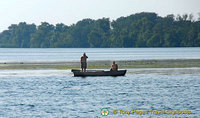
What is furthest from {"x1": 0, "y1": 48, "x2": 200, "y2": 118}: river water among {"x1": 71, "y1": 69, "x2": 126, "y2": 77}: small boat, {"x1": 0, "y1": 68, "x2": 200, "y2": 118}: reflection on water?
{"x1": 71, "y1": 69, "x2": 126, "y2": 77}: small boat

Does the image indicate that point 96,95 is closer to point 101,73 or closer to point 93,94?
point 93,94

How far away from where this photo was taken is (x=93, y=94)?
42.3 m

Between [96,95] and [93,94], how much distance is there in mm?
758

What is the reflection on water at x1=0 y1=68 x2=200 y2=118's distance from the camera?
3438cm

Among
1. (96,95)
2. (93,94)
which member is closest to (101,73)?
(93,94)

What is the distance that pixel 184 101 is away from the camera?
37.0 meters

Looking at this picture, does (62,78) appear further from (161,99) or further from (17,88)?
(161,99)

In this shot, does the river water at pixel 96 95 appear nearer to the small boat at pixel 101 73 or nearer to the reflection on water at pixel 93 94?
the reflection on water at pixel 93 94

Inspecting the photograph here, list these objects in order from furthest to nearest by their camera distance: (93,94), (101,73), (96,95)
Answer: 1. (101,73)
2. (93,94)
3. (96,95)

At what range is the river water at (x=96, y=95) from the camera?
3381 centimetres

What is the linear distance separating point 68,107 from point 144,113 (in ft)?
18.6

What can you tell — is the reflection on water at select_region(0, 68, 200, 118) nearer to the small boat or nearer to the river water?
the river water

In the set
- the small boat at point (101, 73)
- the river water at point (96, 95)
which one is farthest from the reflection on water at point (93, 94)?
the small boat at point (101, 73)

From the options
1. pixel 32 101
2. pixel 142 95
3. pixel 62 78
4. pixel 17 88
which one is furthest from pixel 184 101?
pixel 62 78
